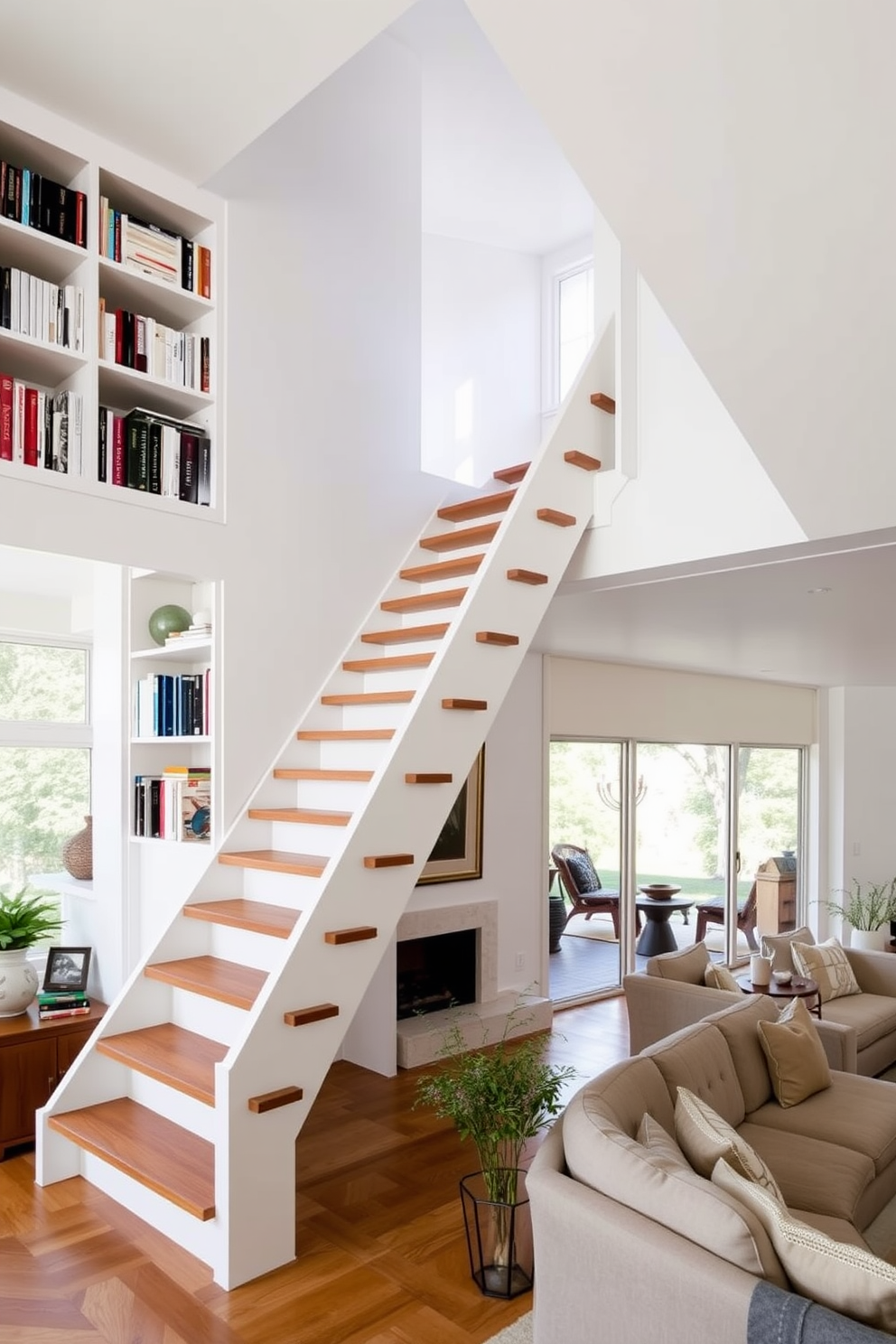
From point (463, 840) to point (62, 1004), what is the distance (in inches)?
98.6

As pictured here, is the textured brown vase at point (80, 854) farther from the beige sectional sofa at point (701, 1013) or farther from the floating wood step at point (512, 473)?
the floating wood step at point (512, 473)

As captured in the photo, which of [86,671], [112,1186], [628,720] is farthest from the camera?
[628,720]

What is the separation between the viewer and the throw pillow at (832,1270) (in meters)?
1.83

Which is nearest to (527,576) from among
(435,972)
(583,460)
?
(583,460)

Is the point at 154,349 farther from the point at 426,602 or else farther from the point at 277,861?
the point at 277,861

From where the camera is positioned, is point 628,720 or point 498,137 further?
point 628,720

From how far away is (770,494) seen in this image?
3279 millimetres

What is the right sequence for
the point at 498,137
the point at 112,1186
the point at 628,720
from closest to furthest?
the point at 112,1186 → the point at 498,137 → the point at 628,720

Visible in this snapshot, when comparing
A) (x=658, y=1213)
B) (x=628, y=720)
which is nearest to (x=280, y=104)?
(x=658, y=1213)

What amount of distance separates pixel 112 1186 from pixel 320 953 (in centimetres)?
111

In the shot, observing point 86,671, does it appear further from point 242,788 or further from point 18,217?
point 18,217

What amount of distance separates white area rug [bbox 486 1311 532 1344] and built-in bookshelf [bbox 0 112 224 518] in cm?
289

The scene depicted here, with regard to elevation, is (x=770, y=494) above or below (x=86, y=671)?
above

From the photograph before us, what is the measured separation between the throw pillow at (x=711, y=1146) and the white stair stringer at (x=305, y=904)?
3.49 feet
